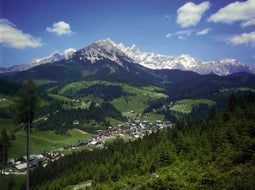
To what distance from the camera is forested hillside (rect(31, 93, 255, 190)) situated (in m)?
56.3

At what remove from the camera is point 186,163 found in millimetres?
81438

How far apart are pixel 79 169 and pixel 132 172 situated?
48.5 m

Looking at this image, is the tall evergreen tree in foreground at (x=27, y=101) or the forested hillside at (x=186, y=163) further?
the tall evergreen tree in foreground at (x=27, y=101)

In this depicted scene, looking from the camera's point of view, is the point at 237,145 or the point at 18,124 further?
the point at 237,145

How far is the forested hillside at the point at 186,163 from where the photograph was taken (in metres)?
56.3

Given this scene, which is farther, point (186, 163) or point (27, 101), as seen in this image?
point (186, 163)

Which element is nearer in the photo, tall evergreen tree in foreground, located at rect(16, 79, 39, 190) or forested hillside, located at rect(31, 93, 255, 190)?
forested hillside, located at rect(31, 93, 255, 190)

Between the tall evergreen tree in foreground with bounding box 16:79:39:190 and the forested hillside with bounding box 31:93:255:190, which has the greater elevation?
the tall evergreen tree in foreground with bounding box 16:79:39:190

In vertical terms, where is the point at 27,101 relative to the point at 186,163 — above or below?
above

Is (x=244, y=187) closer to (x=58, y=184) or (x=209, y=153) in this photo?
(x=209, y=153)

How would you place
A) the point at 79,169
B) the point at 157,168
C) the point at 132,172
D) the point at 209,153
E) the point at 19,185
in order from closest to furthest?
the point at 209,153 → the point at 157,168 → the point at 132,172 → the point at 79,169 → the point at 19,185

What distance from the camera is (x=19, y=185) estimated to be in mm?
160125

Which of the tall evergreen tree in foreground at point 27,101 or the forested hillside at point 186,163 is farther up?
the tall evergreen tree in foreground at point 27,101

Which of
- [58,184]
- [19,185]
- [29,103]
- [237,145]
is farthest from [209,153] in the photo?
[19,185]
